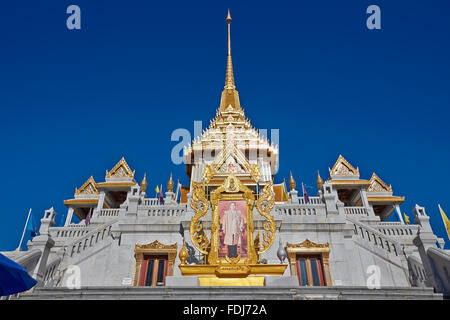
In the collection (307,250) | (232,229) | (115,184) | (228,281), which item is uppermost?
(115,184)

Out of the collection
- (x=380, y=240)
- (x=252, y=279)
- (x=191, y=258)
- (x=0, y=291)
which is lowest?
(x=0, y=291)

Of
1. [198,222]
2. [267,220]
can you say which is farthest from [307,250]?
[198,222]

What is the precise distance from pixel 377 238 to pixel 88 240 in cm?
1517

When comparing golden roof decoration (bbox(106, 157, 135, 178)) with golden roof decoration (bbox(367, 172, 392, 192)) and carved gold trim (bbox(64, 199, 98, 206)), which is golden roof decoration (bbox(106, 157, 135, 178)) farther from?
golden roof decoration (bbox(367, 172, 392, 192))

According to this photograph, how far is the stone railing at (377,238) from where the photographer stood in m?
15.7

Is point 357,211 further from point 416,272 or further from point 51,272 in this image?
point 51,272

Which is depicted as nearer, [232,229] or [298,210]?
[232,229]

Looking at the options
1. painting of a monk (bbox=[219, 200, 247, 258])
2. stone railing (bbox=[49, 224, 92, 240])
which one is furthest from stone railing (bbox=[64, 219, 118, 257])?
painting of a monk (bbox=[219, 200, 247, 258])

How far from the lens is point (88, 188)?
117 ft
